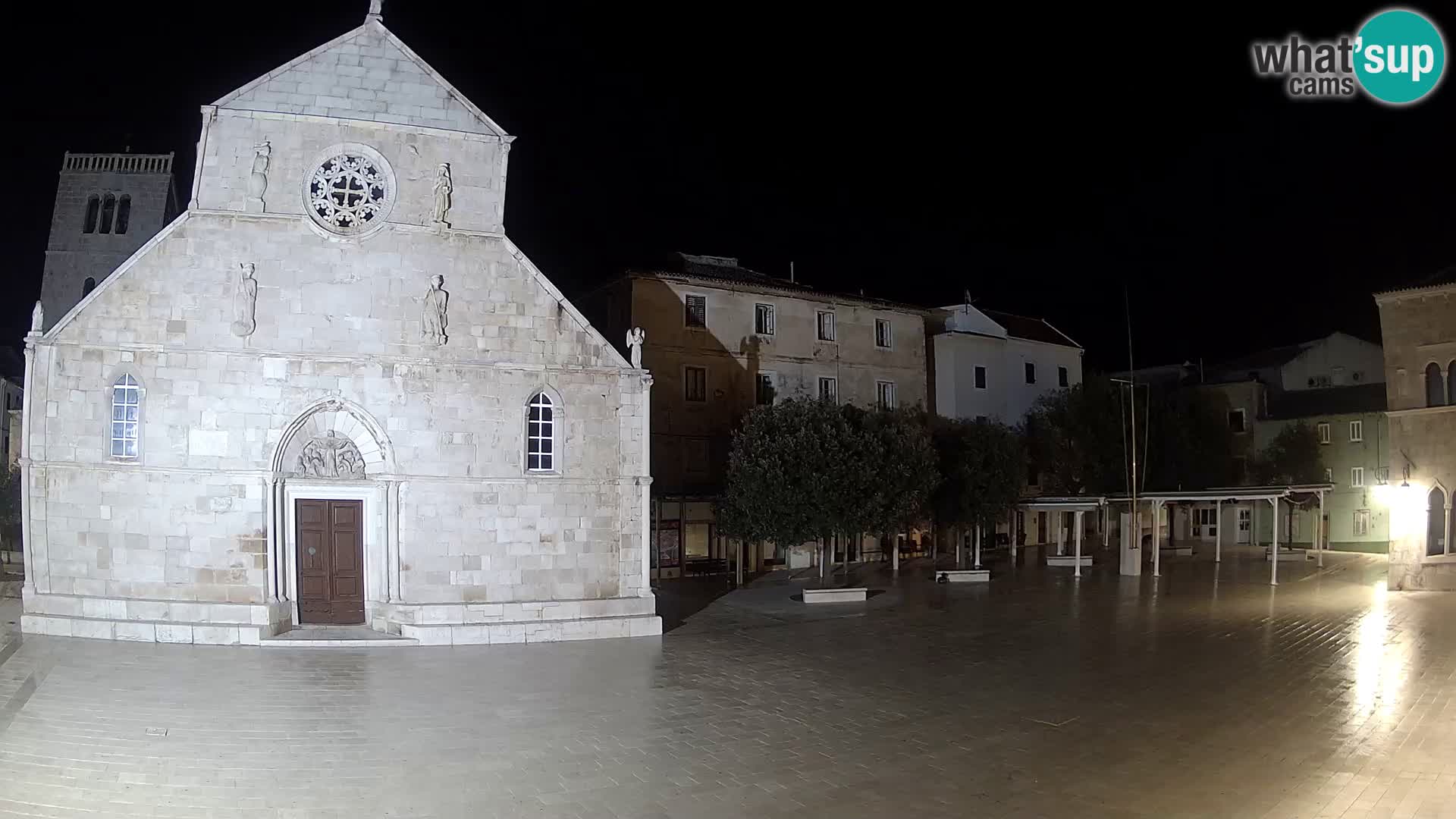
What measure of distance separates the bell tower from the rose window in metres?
28.2

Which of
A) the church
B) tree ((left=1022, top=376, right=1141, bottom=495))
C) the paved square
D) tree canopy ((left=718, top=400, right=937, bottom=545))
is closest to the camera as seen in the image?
the paved square

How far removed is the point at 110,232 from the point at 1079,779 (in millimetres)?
47446

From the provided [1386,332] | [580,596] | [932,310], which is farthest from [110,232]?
[1386,332]

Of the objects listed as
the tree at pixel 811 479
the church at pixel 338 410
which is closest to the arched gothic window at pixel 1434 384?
the tree at pixel 811 479

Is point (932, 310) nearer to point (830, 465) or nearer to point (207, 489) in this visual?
point (830, 465)

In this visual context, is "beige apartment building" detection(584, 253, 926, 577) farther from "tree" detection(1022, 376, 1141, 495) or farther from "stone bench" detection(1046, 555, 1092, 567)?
"tree" detection(1022, 376, 1141, 495)

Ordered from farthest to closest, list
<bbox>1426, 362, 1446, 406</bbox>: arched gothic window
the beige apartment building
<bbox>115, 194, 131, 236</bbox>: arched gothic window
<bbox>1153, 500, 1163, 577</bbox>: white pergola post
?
<bbox>115, 194, 131, 236</bbox>: arched gothic window, the beige apartment building, <bbox>1153, 500, 1163, 577</bbox>: white pergola post, <bbox>1426, 362, 1446, 406</bbox>: arched gothic window

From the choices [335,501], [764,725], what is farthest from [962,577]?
[335,501]

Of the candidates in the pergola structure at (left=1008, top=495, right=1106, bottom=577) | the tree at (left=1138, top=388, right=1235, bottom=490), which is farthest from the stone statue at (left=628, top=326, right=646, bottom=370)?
the tree at (left=1138, top=388, right=1235, bottom=490)

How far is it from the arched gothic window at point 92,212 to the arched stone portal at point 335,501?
104ft

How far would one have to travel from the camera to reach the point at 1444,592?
2720cm

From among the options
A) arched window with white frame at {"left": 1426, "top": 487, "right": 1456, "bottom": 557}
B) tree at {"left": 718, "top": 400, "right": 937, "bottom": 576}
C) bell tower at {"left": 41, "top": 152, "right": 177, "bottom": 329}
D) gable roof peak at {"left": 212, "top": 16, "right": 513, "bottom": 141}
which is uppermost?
bell tower at {"left": 41, "top": 152, "right": 177, "bottom": 329}

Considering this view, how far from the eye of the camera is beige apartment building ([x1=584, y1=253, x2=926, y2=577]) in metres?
35.1

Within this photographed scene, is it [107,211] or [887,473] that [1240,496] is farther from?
[107,211]
